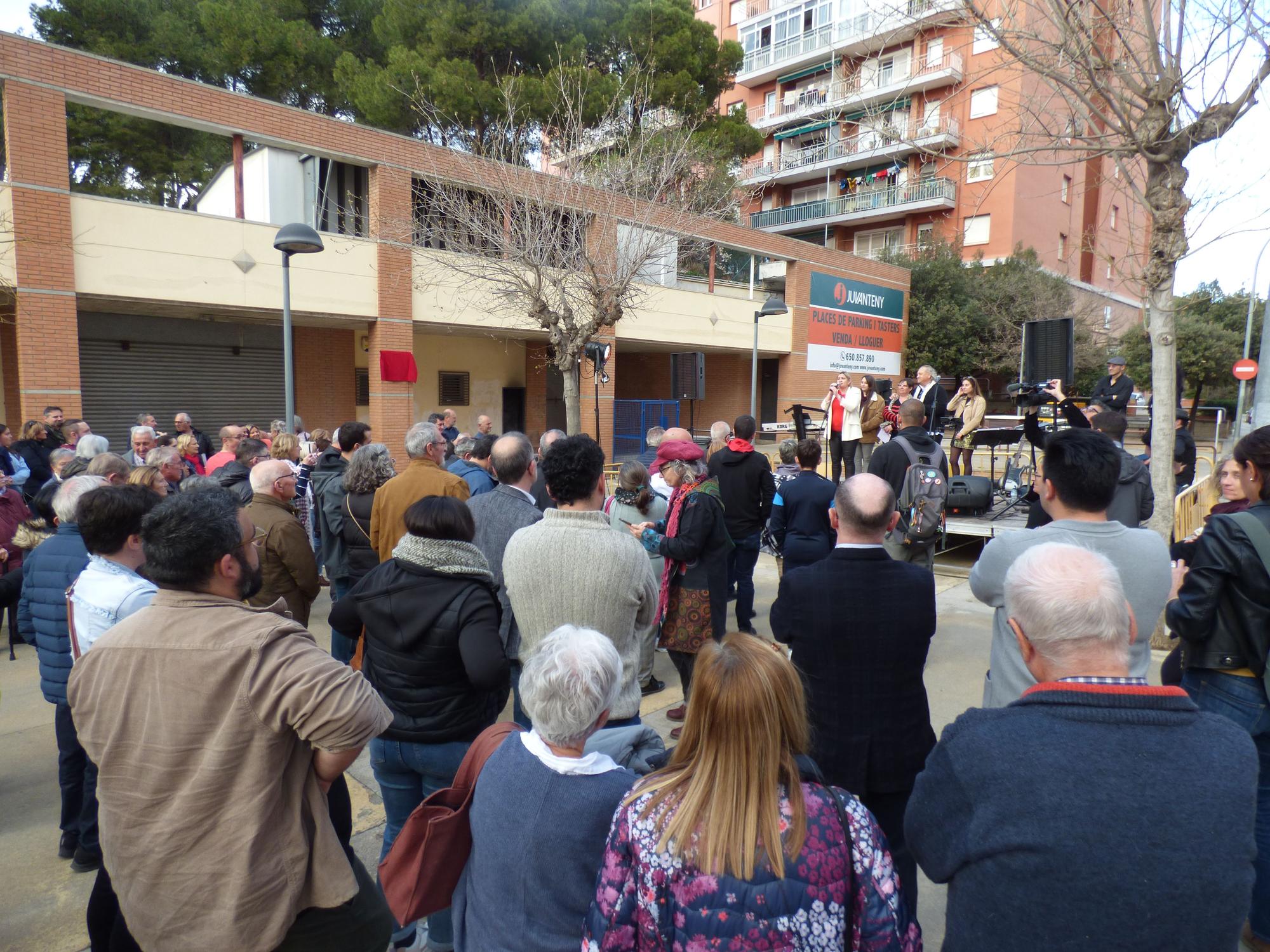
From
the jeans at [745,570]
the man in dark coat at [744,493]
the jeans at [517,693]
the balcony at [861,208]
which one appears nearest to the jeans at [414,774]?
the jeans at [517,693]

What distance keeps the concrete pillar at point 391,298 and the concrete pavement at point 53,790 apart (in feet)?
33.6

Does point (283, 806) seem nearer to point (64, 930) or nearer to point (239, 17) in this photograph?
point (64, 930)

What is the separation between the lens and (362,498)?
4.46 metres

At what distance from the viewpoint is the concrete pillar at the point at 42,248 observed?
11367 mm

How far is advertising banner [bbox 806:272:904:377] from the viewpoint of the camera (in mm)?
25641

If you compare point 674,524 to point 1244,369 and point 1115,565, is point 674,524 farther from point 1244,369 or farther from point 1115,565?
point 1244,369

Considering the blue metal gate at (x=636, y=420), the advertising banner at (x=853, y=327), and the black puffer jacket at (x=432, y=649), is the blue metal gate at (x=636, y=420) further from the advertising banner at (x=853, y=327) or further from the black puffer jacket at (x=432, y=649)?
the black puffer jacket at (x=432, y=649)

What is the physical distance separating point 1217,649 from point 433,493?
11.8 ft

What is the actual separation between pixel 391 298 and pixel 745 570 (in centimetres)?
1261

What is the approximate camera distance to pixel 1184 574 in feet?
8.46

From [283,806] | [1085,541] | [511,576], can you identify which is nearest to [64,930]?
[283,806]

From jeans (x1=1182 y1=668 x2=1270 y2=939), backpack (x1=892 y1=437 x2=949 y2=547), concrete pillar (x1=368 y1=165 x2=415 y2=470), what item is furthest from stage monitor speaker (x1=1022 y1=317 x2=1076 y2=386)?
concrete pillar (x1=368 y1=165 x2=415 y2=470)

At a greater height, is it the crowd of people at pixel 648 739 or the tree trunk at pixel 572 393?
the tree trunk at pixel 572 393

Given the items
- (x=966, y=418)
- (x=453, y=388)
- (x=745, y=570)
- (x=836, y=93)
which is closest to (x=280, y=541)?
(x=745, y=570)
